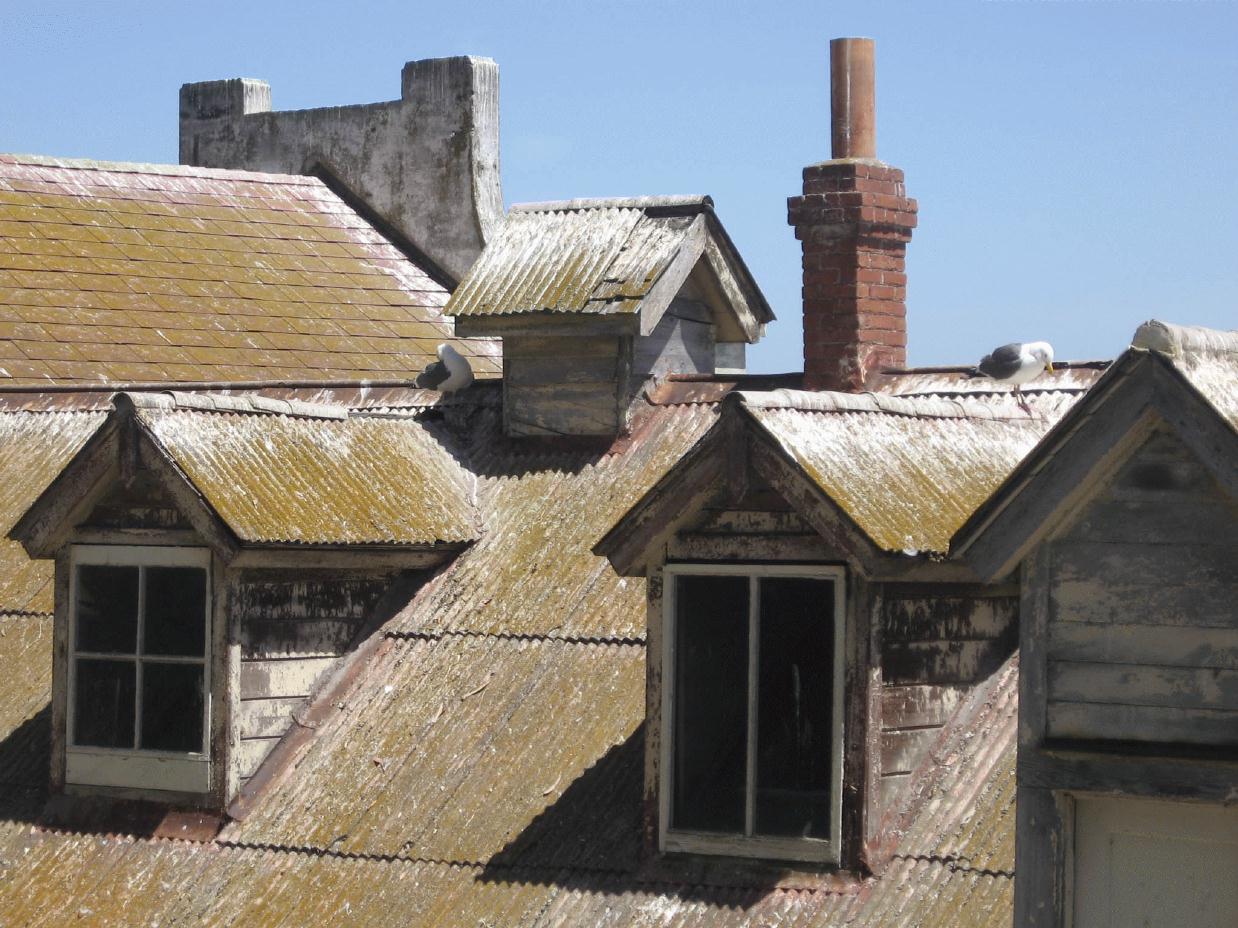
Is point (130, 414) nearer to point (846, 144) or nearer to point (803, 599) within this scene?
point (803, 599)

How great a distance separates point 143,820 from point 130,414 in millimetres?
1887

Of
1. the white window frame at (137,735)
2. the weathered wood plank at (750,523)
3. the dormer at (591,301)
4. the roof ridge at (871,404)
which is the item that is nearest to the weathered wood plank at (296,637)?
the white window frame at (137,735)

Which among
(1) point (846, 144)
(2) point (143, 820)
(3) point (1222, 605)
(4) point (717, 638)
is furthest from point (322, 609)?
(3) point (1222, 605)

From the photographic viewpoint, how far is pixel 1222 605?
21.8 feet

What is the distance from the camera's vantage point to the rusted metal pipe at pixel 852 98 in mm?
11805

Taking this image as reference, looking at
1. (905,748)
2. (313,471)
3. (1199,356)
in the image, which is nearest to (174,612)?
(313,471)

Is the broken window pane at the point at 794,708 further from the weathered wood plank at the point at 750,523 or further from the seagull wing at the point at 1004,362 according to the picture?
the seagull wing at the point at 1004,362

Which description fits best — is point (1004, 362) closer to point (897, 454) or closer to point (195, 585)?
point (897, 454)

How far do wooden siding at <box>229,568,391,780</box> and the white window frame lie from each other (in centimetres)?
17

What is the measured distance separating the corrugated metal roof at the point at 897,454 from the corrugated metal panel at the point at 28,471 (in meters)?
5.08

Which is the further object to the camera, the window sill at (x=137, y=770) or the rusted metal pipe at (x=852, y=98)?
the rusted metal pipe at (x=852, y=98)

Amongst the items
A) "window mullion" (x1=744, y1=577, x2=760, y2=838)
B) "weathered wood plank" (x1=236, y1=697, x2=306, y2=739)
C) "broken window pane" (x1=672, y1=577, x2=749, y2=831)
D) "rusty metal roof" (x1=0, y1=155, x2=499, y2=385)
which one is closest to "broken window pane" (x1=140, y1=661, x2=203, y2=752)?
"weathered wood plank" (x1=236, y1=697, x2=306, y2=739)

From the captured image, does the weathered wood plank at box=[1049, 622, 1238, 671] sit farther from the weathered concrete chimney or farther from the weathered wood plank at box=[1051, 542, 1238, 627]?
the weathered concrete chimney

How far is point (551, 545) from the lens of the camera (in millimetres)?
10555
